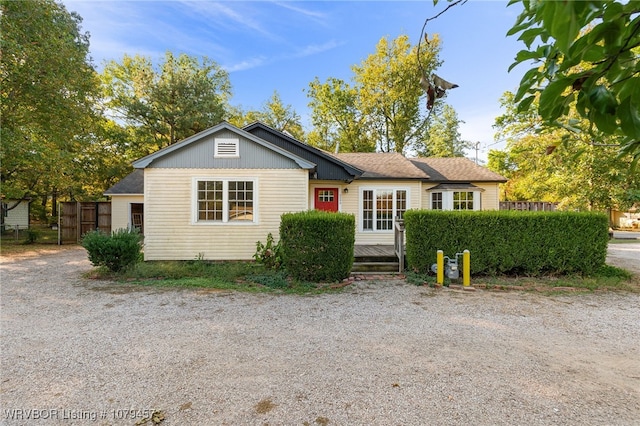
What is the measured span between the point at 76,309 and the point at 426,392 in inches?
237

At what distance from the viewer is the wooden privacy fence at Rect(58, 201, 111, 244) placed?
14250 millimetres

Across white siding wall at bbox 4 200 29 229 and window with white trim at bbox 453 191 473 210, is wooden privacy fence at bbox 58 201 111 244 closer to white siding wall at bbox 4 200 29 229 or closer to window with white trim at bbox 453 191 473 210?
white siding wall at bbox 4 200 29 229

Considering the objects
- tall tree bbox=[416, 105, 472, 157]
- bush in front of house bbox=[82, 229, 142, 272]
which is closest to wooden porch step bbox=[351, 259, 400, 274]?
bush in front of house bbox=[82, 229, 142, 272]

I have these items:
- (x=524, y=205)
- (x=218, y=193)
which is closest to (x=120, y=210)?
(x=218, y=193)

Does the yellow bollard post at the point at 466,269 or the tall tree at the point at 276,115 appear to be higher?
the tall tree at the point at 276,115

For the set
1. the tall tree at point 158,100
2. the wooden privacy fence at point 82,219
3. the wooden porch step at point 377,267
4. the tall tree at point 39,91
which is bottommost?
the wooden porch step at point 377,267

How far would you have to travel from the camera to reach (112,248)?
24.6 ft

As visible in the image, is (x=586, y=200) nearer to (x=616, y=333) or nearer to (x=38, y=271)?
(x=616, y=333)

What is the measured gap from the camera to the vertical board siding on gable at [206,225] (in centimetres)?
890

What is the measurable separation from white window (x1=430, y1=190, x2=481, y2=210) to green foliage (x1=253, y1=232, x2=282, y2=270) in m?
7.73

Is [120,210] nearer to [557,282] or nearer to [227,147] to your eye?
[227,147]

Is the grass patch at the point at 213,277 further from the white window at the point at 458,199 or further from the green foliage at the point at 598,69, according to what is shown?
the white window at the point at 458,199

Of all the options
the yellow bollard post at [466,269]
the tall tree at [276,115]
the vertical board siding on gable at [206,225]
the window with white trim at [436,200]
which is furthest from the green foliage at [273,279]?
the tall tree at [276,115]

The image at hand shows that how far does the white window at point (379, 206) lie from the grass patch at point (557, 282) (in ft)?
13.8
